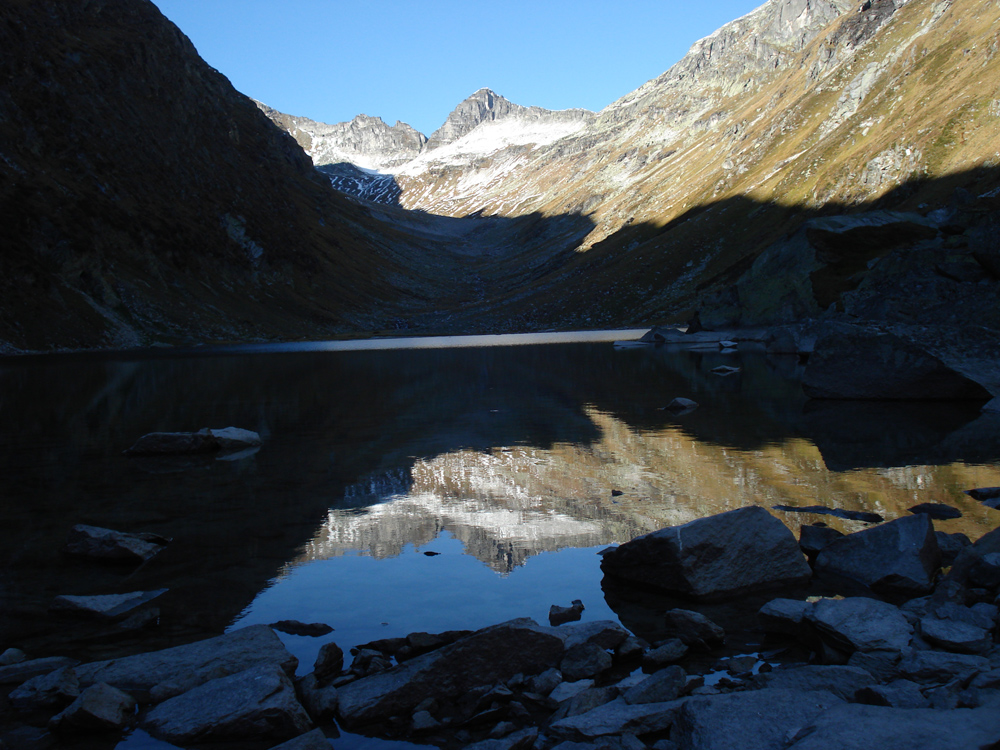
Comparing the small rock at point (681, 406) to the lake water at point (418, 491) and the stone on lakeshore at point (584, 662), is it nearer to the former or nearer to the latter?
the lake water at point (418, 491)

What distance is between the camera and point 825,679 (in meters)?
6.56

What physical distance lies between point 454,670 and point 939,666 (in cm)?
458

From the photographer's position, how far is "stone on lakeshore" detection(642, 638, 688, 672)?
25.1ft

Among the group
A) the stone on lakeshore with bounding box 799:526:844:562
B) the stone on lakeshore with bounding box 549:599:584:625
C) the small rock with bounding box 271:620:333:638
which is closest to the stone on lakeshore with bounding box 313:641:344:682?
the small rock with bounding box 271:620:333:638

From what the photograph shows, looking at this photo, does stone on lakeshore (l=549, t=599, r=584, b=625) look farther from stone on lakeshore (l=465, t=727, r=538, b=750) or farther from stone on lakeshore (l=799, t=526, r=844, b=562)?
stone on lakeshore (l=799, t=526, r=844, b=562)

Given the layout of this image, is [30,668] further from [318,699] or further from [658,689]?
[658,689]

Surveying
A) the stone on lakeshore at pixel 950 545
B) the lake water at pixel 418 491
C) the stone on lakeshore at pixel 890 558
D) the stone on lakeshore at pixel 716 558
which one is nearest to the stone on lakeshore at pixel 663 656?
the lake water at pixel 418 491

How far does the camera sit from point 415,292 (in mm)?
183875

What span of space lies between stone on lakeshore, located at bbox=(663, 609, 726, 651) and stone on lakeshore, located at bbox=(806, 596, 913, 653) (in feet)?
3.34

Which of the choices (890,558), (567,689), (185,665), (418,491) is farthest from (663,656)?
(418,491)

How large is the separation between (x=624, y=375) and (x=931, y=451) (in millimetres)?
24952

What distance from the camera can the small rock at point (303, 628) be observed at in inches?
342

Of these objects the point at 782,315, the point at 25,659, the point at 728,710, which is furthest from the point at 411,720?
the point at 782,315

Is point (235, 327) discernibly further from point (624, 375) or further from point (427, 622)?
A: point (427, 622)
